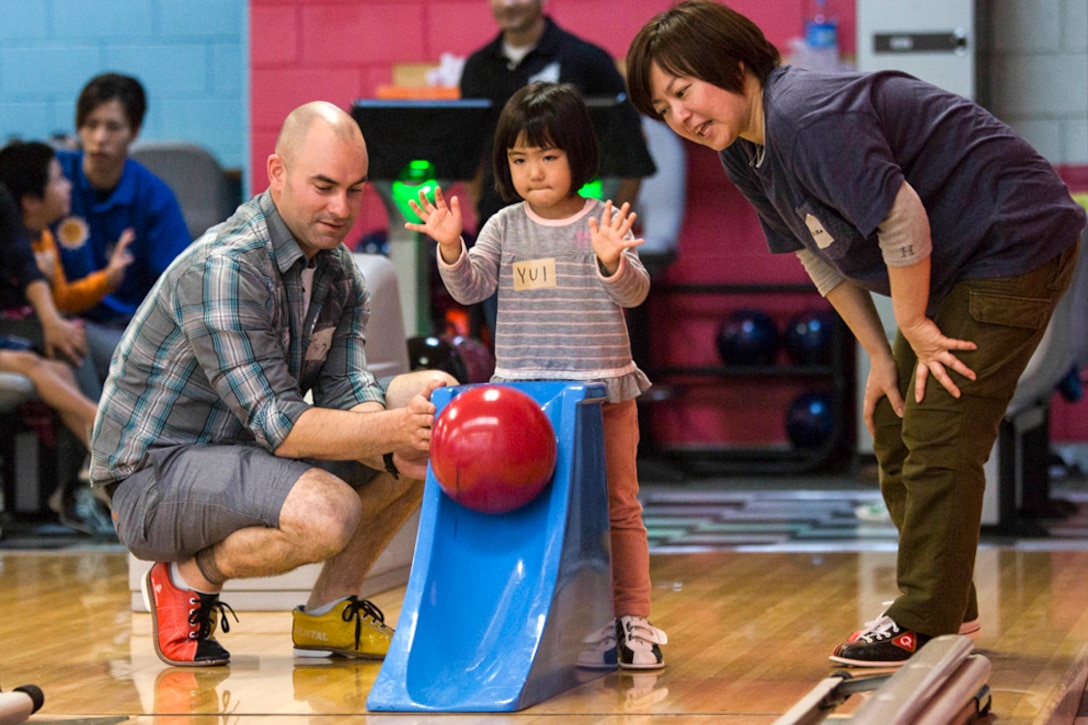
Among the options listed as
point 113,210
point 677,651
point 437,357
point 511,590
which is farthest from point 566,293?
point 113,210

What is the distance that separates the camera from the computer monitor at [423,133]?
4410 millimetres

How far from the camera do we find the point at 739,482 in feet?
19.4

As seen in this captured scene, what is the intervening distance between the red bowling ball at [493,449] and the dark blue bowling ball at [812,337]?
398cm

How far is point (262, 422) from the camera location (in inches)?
93.8

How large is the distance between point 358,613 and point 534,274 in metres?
0.67

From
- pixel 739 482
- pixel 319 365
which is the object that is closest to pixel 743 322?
pixel 739 482

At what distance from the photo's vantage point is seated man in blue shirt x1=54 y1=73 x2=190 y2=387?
190 inches

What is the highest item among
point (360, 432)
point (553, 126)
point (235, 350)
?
point (553, 126)

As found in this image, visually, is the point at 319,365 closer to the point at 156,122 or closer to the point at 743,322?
the point at 743,322

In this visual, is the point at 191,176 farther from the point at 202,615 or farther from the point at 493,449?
the point at 493,449

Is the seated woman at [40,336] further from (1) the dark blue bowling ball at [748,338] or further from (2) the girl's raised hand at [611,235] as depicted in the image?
(1) the dark blue bowling ball at [748,338]

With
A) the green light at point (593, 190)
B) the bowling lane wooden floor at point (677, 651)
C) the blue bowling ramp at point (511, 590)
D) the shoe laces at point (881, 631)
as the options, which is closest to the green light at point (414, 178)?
the green light at point (593, 190)

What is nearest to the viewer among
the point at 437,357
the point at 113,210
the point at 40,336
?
the point at 437,357

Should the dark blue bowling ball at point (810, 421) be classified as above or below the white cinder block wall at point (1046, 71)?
below
